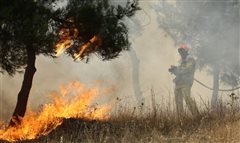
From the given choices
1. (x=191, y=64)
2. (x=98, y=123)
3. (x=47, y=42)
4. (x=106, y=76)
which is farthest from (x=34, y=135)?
(x=106, y=76)

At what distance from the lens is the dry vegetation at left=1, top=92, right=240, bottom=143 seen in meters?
7.19

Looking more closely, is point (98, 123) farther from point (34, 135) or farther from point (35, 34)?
point (35, 34)

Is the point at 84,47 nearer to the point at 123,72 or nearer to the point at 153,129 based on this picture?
the point at 153,129

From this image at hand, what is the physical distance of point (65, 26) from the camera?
846 centimetres

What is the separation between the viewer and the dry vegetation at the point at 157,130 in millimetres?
7191

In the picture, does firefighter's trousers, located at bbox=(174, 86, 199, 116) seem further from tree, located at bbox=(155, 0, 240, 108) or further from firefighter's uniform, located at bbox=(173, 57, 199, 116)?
tree, located at bbox=(155, 0, 240, 108)

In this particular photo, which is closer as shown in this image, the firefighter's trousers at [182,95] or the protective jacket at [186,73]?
the firefighter's trousers at [182,95]

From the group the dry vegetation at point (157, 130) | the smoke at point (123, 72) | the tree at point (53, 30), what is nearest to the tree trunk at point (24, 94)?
the tree at point (53, 30)

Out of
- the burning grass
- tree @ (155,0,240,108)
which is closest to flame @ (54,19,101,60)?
the burning grass

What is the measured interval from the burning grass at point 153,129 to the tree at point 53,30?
3.83 ft

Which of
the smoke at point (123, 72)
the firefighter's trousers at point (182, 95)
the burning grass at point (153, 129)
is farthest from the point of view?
the smoke at point (123, 72)

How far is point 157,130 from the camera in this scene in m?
8.66

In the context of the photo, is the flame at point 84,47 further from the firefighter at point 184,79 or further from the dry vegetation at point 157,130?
the firefighter at point 184,79

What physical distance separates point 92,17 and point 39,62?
15152 mm
